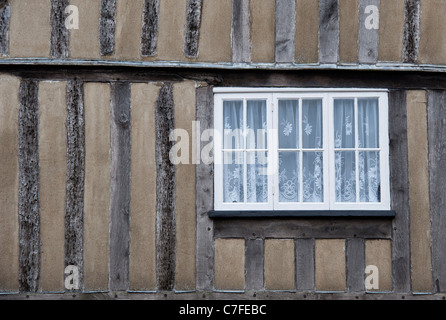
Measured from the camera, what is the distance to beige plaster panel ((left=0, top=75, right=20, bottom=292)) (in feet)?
23.0

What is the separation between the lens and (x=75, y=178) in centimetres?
705

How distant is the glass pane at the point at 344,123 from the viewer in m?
7.13

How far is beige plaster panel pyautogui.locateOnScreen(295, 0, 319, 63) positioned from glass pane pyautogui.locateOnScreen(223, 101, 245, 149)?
0.77 meters

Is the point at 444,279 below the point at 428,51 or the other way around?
below

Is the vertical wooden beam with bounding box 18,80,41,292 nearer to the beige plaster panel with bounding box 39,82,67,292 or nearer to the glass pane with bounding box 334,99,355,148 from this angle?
the beige plaster panel with bounding box 39,82,67,292

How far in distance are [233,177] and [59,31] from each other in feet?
7.38

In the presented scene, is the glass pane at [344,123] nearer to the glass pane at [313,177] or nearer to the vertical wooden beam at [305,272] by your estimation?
the glass pane at [313,177]

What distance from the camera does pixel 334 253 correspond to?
6973 mm

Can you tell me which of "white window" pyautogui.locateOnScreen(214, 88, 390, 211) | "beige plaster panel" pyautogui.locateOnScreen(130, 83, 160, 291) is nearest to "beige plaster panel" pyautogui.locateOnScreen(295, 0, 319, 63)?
"white window" pyautogui.locateOnScreen(214, 88, 390, 211)

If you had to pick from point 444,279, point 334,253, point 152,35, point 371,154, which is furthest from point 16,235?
point 444,279

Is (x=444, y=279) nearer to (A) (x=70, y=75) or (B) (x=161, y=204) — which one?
(B) (x=161, y=204)

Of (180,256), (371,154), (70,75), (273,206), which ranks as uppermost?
(70,75)

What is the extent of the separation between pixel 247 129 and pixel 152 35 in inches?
52.2

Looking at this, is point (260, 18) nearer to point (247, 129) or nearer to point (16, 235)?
point (247, 129)
